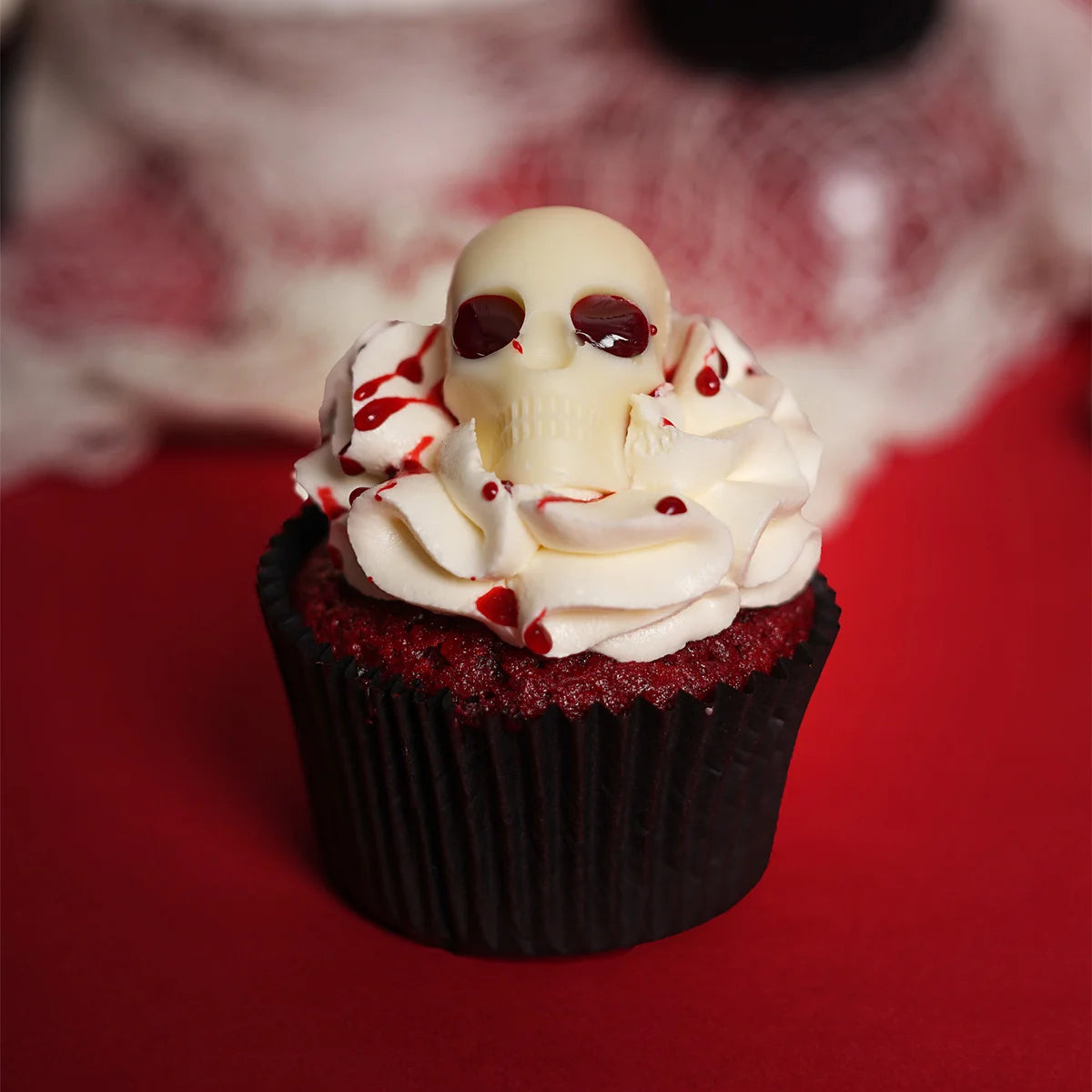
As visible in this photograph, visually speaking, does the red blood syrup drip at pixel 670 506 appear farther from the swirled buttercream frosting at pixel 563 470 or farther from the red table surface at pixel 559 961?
the red table surface at pixel 559 961

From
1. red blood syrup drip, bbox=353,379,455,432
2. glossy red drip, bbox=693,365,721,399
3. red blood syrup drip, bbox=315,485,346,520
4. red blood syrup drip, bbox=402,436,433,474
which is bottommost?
red blood syrup drip, bbox=315,485,346,520

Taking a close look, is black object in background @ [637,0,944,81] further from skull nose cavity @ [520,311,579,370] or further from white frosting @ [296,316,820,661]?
skull nose cavity @ [520,311,579,370]

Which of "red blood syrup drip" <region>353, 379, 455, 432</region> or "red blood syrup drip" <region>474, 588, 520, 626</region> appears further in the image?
"red blood syrup drip" <region>353, 379, 455, 432</region>

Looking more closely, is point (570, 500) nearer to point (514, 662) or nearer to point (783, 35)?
point (514, 662)

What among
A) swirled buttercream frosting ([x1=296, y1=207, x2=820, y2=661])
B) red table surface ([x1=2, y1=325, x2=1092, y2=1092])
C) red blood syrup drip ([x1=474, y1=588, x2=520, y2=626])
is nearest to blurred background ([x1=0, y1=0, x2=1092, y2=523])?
red table surface ([x1=2, y1=325, x2=1092, y2=1092])

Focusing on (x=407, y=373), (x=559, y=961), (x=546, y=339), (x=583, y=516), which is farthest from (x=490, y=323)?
(x=559, y=961)

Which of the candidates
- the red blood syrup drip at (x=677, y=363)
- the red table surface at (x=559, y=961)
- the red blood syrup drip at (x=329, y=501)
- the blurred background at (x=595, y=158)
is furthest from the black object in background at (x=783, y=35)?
the red blood syrup drip at (x=329, y=501)
